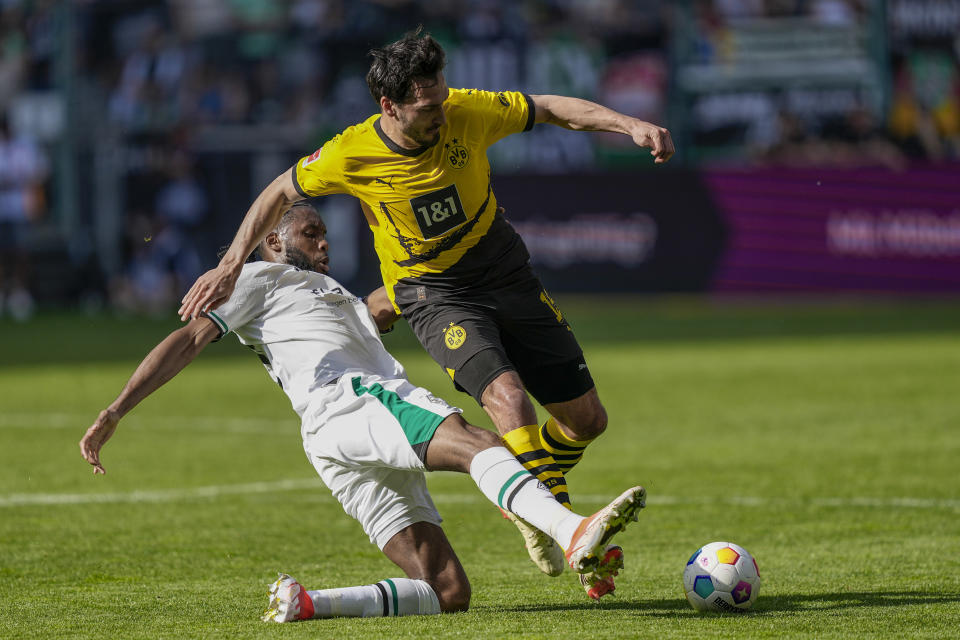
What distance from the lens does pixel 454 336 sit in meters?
6.18

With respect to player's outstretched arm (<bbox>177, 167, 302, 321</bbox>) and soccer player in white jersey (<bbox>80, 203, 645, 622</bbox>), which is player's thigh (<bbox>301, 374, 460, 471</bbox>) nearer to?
soccer player in white jersey (<bbox>80, 203, 645, 622</bbox>)

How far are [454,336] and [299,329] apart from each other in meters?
0.78

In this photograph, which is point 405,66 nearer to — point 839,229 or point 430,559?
point 430,559

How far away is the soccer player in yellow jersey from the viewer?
5.76m

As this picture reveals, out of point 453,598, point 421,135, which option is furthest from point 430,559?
point 421,135

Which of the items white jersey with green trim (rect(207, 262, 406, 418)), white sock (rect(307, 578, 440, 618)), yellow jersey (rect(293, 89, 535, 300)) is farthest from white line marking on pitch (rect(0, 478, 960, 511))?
white sock (rect(307, 578, 440, 618))

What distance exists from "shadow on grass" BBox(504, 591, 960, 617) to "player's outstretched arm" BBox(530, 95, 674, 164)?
1.77 meters

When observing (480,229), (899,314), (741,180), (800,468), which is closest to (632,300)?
(741,180)

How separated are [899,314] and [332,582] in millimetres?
16592

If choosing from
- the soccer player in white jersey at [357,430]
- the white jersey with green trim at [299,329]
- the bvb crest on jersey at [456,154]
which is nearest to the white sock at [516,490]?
the soccer player in white jersey at [357,430]

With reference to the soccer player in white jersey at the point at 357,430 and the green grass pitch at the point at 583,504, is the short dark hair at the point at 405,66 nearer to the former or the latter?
the soccer player in white jersey at the point at 357,430

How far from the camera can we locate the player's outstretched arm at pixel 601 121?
227 inches

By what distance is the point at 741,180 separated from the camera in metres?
22.3

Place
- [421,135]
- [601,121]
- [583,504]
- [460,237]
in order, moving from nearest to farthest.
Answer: [421,135]
[601,121]
[460,237]
[583,504]
